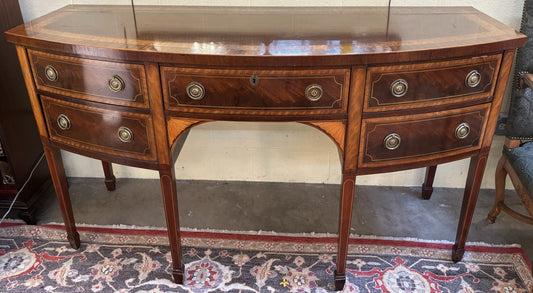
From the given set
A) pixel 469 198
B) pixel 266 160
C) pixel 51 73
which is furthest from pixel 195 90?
pixel 469 198

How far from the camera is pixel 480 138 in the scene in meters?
1.54

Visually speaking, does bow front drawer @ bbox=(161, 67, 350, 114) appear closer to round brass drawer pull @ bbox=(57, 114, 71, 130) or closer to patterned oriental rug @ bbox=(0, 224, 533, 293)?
round brass drawer pull @ bbox=(57, 114, 71, 130)

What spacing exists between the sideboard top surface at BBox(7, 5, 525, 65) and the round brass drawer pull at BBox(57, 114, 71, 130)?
243 millimetres

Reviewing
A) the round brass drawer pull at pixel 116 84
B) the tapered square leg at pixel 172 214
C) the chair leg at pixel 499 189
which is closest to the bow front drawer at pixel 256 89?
the round brass drawer pull at pixel 116 84

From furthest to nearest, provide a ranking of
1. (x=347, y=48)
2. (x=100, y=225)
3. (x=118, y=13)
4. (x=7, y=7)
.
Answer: (x=100, y=225) < (x=7, y=7) < (x=118, y=13) < (x=347, y=48)

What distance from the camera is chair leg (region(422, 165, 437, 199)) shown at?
7.13 feet

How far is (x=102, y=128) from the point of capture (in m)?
1.51

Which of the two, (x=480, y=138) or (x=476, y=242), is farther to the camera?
(x=476, y=242)

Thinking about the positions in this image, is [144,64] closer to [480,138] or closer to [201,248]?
[201,248]

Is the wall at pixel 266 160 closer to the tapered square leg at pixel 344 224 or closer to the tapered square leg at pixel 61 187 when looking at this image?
the tapered square leg at pixel 61 187

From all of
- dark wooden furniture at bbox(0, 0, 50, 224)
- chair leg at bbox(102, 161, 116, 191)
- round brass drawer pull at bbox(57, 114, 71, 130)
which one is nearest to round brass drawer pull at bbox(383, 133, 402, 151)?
round brass drawer pull at bbox(57, 114, 71, 130)

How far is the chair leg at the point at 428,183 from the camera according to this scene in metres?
2.17

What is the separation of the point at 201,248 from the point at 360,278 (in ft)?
2.11

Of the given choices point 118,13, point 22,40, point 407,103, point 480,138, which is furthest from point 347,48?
point 22,40
